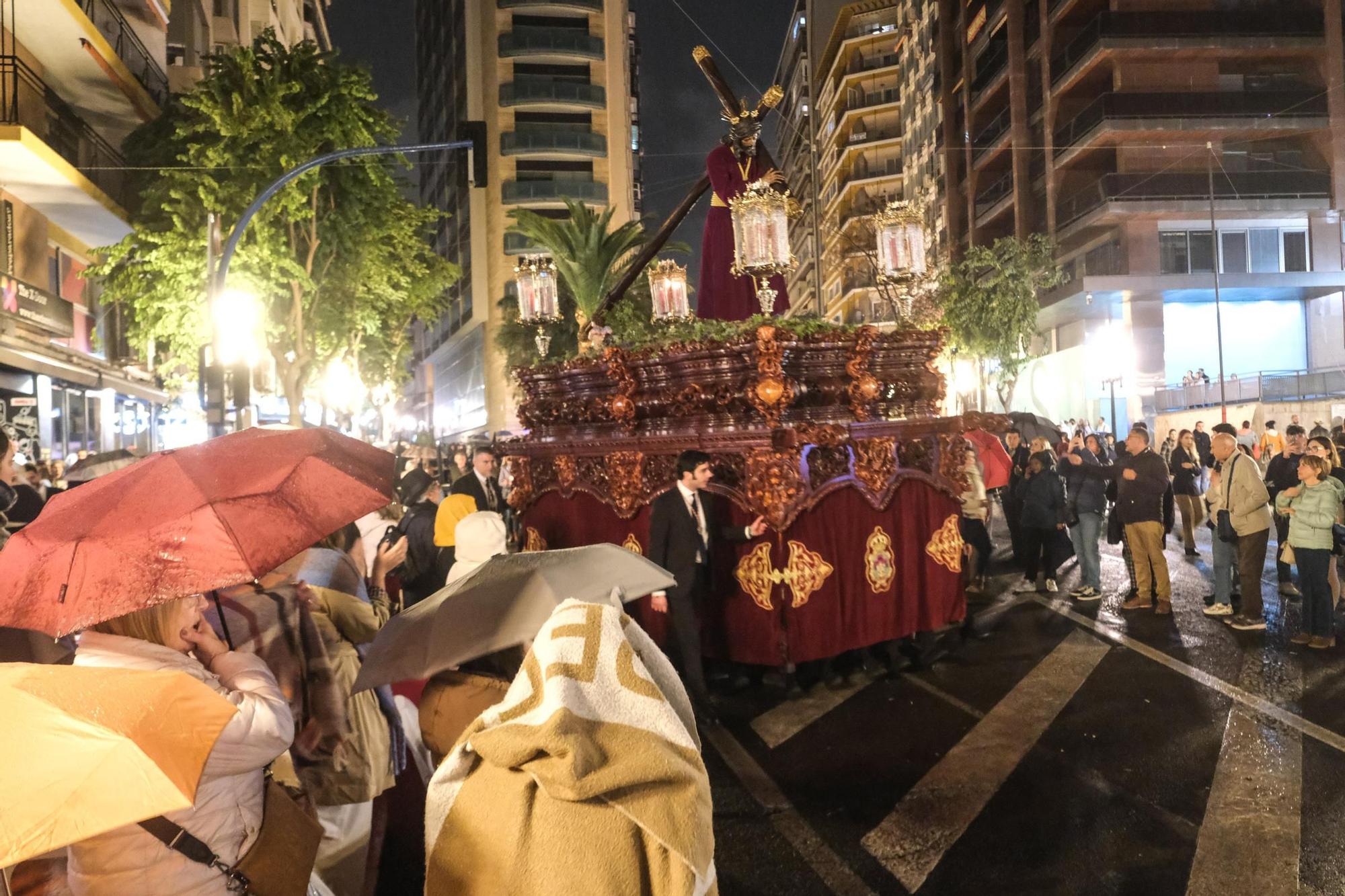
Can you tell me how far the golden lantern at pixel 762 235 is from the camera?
25.3ft

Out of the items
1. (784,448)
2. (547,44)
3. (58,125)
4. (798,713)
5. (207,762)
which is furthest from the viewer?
(547,44)

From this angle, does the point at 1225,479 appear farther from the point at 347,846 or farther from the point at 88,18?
the point at 88,18

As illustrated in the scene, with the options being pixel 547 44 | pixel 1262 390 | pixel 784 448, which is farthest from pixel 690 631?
pixel 547 44

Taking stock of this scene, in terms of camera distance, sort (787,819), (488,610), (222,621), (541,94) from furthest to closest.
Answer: (541,94) → (787,819) → (222,621) → (488,610)

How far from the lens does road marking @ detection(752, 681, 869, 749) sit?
21.5ft

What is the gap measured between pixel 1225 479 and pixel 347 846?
9076 mm

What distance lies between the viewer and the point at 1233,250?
3641 cm

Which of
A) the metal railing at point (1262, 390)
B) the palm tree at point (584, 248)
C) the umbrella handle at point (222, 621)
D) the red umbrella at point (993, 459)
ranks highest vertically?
the palm tree at point (584, 248)

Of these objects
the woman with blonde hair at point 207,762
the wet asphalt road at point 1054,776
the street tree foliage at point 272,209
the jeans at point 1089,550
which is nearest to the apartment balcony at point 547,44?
A: the street tree foliage at point 272,209

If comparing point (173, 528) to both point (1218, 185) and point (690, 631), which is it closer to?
point (690, 631)

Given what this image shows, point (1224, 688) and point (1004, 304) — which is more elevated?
point (1004, 304)

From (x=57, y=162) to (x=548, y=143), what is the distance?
46.7m

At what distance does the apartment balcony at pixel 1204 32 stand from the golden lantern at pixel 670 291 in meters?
33.6

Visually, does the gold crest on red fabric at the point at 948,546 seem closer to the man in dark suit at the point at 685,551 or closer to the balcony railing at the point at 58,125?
the man in dark suit at the point at 685,551
